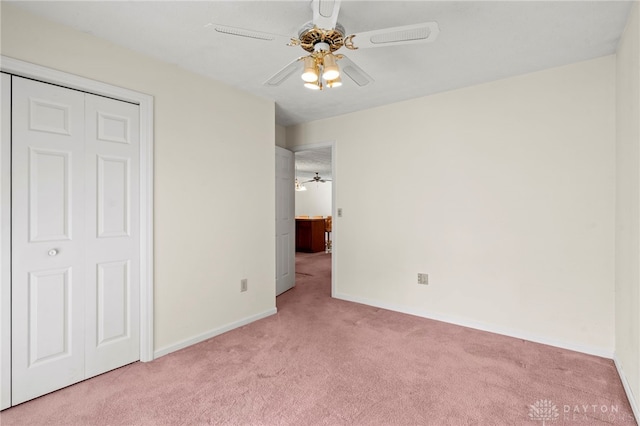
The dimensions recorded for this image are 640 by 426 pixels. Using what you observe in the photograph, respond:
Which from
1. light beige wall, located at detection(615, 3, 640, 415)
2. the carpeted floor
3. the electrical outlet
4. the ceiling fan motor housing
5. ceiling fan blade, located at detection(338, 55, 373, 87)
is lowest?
the carpeted floor

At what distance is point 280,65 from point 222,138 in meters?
0.88

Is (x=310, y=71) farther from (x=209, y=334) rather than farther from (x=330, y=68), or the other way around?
(x=209, y=334)

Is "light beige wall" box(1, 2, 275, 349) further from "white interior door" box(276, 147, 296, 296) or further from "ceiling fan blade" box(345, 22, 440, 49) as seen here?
"ceiling fan blade" box(345, 22, 440, 49)

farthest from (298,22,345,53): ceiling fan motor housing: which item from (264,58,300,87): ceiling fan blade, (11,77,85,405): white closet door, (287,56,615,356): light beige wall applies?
(287,56,615,356): light beige wall

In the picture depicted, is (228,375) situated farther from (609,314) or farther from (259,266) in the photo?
(609,314)

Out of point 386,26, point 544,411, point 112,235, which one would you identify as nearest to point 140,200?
point 112,235

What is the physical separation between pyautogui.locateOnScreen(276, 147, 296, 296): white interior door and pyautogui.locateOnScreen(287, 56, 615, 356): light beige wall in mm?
828

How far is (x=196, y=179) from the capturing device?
9.25 ft

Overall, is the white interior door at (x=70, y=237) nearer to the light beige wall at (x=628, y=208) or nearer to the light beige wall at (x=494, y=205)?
the light beige wall at (x=494, y=205)

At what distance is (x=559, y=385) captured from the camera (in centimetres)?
213

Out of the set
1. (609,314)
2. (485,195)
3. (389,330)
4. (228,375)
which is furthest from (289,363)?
(609,314)

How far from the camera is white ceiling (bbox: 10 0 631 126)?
1867mm

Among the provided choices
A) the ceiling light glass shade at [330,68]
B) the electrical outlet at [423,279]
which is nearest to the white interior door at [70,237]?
the ceiling light glass shade at [330,68]

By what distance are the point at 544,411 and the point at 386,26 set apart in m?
2.53
